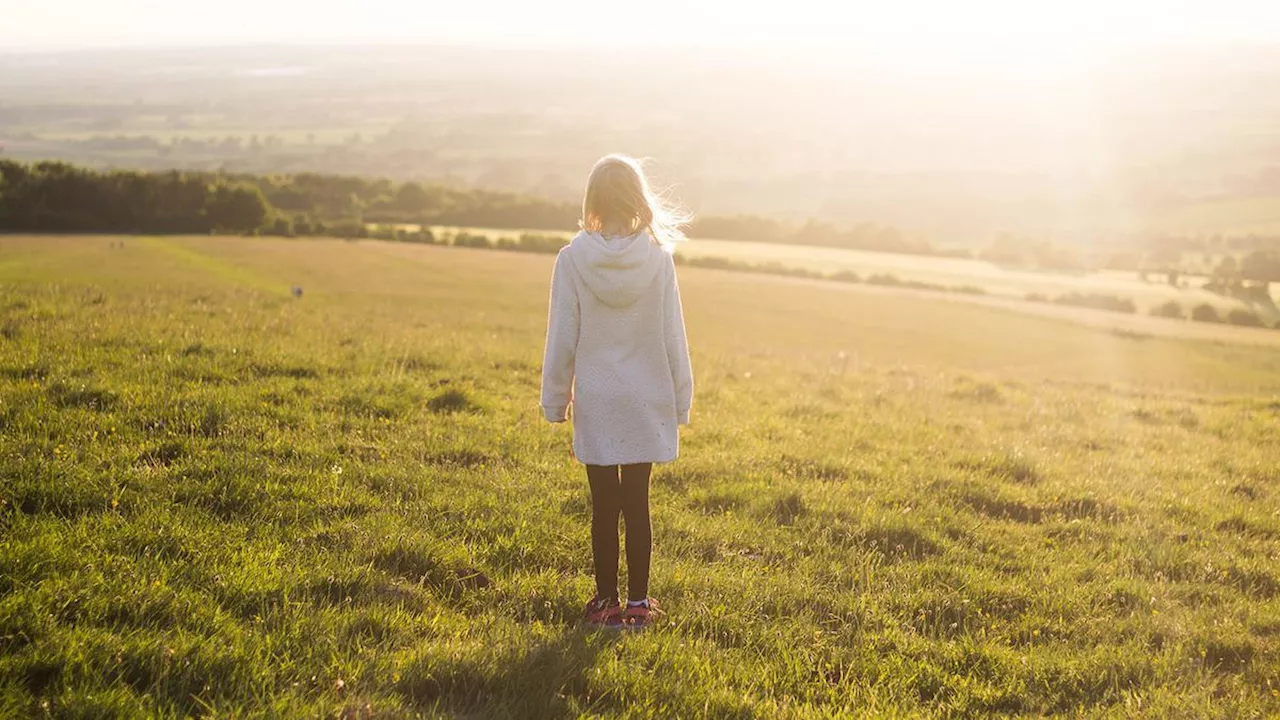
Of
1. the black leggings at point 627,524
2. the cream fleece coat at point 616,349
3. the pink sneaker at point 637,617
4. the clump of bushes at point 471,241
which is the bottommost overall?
the pink sneaker at point 637,617

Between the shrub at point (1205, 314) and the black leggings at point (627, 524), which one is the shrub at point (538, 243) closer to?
the shrub at point (1205, 314)

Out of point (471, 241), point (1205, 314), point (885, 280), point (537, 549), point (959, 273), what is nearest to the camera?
point (537, 549)

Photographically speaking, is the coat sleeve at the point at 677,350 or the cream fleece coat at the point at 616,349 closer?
the cream fleece coat at the point at 616,349

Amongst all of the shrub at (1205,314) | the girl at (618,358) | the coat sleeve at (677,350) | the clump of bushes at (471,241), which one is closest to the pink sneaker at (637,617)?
the girl at (618,358)

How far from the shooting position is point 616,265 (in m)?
5.07

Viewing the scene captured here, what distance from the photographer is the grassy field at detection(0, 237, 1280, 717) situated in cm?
430

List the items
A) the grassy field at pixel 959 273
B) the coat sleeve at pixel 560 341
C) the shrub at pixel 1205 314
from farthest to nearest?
1. the grassy field at pixel 959 273
2. the shrub at pixel 1205 314
3. the coat sleeve at pixel 560 341

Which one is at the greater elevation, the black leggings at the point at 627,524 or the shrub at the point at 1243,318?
the shrub at the point at 1243,318

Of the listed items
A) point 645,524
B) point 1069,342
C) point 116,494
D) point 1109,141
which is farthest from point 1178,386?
point 1109,141

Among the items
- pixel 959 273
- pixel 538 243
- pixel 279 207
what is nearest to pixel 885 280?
pixel 959 273

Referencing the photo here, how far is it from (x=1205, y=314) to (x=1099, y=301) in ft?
18.7

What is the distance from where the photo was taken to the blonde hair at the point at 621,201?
5102 mm

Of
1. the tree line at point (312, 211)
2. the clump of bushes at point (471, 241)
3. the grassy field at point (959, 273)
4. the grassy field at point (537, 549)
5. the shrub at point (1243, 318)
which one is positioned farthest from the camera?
the clump of bushes at point (471, 241)

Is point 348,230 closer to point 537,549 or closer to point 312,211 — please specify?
point 312,211
